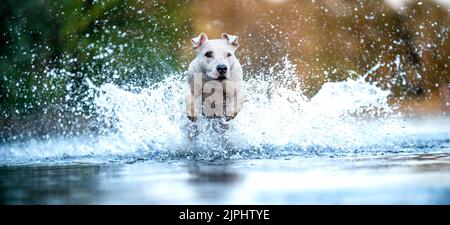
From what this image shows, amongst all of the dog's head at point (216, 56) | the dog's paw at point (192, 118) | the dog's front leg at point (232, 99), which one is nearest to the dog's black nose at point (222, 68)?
the dog's head at point (216, 56)

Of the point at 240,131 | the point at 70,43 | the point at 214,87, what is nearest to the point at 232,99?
the point at 214,87

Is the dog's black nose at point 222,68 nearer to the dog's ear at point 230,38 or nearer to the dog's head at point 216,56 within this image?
the dog's head at point 216,56

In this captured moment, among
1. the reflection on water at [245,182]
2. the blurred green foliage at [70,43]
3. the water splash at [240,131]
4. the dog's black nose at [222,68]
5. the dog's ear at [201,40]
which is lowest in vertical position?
the reflection on water at [245,182]

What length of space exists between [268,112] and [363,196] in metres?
3.97

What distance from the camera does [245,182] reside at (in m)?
3.87

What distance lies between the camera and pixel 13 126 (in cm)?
1005

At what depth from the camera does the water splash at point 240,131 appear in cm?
628

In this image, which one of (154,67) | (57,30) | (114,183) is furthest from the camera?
(57,30)

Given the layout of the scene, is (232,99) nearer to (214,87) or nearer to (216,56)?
(214,87)

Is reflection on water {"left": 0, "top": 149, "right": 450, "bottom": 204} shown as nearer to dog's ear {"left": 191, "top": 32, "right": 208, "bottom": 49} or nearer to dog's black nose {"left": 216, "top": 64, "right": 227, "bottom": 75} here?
dog's black nose {"left": 216, "top": 64, "right": 227, "bottom": 75}

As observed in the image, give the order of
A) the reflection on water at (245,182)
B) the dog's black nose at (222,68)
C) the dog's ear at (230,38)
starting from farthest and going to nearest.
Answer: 1. the dog's ear at (230,38)
2. the dog's black nose at (222,68)
3. the reflection on water at (245,182)
